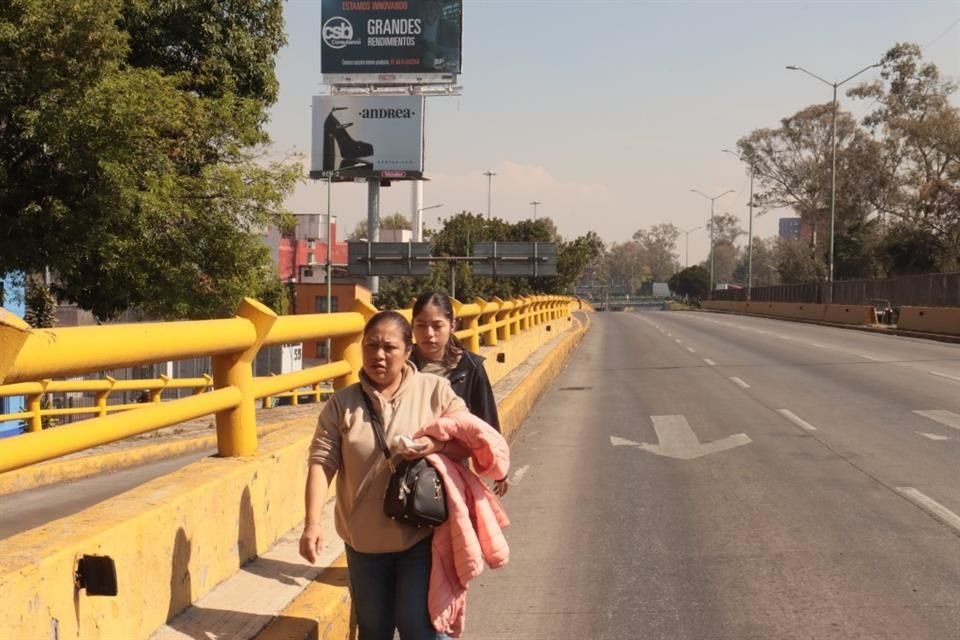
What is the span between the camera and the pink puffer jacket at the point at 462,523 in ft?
13.0

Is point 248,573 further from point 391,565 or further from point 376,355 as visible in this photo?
point 376,355

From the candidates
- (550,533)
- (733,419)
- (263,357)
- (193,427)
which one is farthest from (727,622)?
(263,357)

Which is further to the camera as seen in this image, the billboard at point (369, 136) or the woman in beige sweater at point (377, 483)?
the billboard at point (369, 136)

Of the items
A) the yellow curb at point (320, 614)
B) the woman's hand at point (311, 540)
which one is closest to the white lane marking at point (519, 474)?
the yellow curb at point (320, 614)

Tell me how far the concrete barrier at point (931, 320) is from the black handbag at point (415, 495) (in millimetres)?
33993

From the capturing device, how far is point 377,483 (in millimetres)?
4035

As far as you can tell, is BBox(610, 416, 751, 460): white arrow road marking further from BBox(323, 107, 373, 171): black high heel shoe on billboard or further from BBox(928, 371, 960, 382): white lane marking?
BBox(323, 107, 373, 171): black high heel shoe on billboard

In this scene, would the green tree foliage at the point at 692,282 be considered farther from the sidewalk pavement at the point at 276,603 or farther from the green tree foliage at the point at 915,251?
the sidewalk pavement at the point at 276,603

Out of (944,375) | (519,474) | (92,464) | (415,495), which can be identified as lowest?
(92,464)

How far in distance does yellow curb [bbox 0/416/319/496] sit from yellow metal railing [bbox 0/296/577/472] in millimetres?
3957

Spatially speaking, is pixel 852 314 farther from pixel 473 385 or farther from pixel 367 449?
pixel 367 449

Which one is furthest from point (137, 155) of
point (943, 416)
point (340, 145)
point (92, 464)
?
point (340, 145)

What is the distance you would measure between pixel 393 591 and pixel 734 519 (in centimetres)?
460

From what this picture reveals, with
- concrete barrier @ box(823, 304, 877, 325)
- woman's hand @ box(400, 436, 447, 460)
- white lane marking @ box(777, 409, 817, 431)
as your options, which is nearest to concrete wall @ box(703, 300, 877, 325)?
concrete barrier @ box(823, 304, 877, 325)
